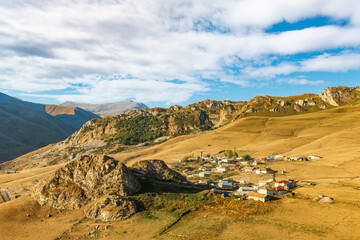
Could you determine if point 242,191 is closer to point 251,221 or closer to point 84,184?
point 251,221

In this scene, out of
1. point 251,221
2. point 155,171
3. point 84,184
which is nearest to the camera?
point 251,221

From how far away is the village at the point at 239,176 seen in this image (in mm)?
48312

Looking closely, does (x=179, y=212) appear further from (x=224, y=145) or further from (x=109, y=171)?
(x=224, y=145)

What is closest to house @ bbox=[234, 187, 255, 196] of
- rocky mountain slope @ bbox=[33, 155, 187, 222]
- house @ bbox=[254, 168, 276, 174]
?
rocky mountain slope @ bbox=[33, 155, 187, 222]

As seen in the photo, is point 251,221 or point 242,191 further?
point 242,191

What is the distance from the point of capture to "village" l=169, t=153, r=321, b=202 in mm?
48312

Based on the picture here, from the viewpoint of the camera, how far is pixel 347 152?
86.4 meters

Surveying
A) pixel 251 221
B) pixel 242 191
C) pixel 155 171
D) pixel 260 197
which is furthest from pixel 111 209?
pixel 242 191

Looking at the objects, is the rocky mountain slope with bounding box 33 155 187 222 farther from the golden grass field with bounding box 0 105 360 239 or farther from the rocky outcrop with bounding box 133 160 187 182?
the rocky outcrop with bounding box 133 160 187 182

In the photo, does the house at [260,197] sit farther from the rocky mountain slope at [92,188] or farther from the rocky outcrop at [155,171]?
the rocky outcrop at [155,171]

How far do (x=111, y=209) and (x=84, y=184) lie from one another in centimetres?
1157

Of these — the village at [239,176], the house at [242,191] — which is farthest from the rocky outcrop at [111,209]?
the house at [242,191]

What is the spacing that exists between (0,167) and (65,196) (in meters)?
175

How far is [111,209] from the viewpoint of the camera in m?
40.6
